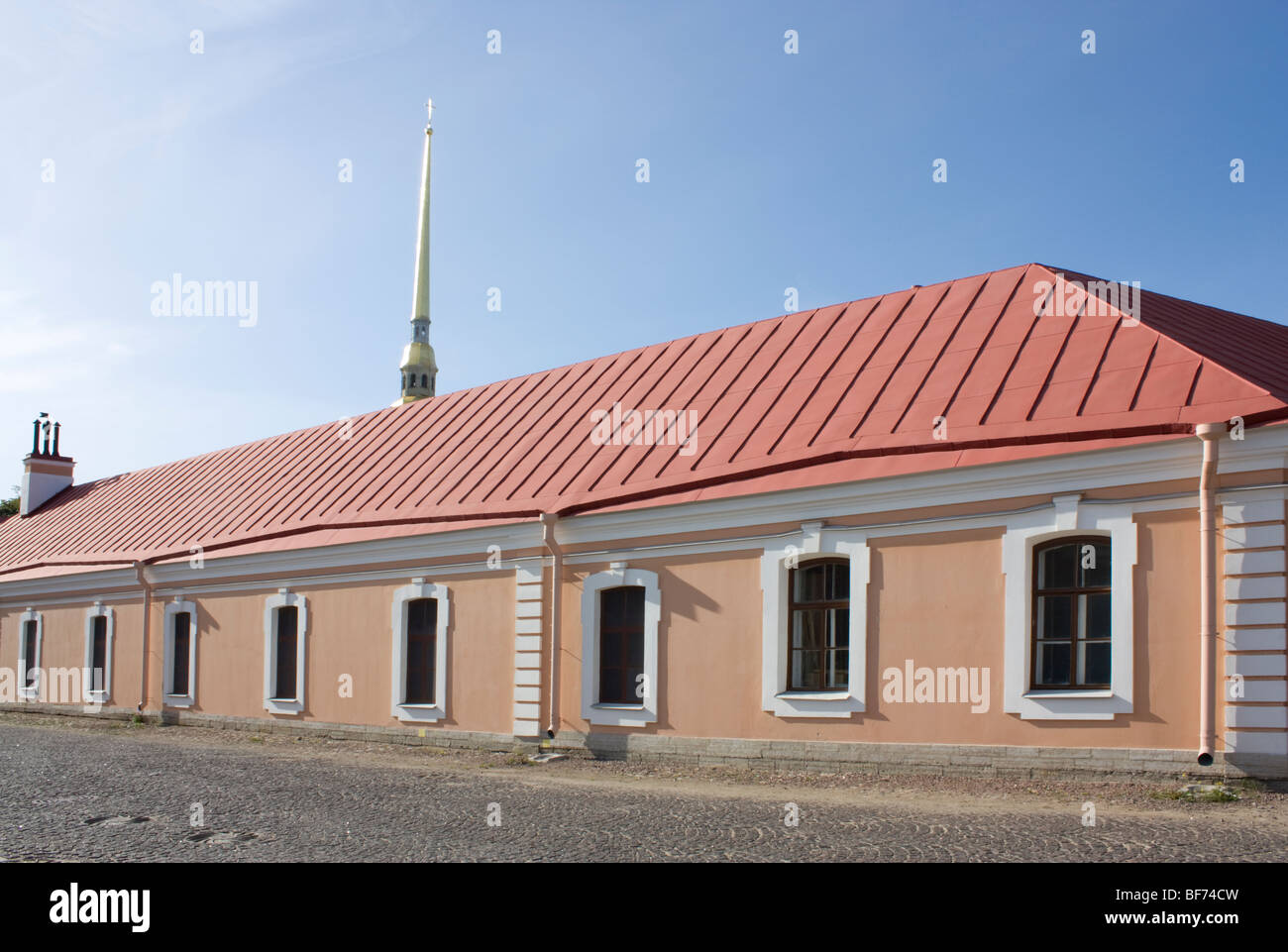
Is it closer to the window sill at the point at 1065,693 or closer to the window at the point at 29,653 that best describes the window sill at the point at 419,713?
the window sill at the point at 1065,693

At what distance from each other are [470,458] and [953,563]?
10.0 m

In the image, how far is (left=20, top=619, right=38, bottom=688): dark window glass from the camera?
95.8 ft

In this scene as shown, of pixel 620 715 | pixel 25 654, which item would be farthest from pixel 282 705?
pixel 25 654

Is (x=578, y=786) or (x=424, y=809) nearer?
(x=424, y=809)

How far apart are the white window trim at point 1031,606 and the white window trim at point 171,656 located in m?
17.0

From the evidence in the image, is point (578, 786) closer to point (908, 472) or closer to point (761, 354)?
point (908, 472)

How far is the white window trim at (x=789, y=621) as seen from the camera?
1375 cm

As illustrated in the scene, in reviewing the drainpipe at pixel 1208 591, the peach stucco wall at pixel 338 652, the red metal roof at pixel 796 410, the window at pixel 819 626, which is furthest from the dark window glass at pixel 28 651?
the drainpipe at pixel 1208 591

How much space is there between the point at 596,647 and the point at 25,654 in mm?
19539

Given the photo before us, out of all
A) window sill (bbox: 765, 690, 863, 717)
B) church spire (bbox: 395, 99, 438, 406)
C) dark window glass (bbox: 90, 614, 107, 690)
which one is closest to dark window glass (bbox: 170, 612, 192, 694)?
dark window glass (bbox: 90, 614, 107, 690)

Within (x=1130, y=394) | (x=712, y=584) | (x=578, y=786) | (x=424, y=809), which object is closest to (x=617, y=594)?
(x=712, y=584)

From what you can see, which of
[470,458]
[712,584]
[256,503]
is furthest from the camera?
[256,503]

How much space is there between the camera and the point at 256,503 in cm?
2488

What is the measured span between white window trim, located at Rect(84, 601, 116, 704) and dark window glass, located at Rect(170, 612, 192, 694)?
243cm
